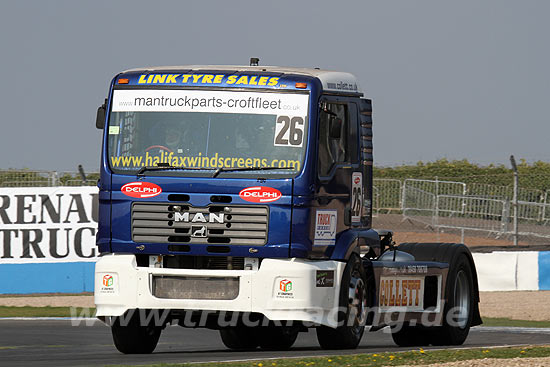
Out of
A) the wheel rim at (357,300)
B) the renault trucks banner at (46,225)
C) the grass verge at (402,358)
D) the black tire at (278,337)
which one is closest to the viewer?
the grass verge at (402,358)

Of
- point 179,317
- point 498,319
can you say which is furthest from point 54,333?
point 498,319

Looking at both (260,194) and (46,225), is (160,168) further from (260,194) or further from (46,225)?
(46,225)

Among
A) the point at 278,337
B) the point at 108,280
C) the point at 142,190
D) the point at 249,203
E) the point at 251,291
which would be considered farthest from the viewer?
the point at 278,337

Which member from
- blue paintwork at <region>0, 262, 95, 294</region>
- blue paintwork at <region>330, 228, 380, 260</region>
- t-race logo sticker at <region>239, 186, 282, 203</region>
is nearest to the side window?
t-race logo sticker at <region>239, 186, 282, 203</region>

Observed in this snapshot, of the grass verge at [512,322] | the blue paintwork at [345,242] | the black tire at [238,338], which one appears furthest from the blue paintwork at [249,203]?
the grass verge at [512,322]

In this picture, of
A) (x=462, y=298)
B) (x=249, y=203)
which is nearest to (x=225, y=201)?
(x=249, y=203)

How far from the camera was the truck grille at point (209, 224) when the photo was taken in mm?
12422

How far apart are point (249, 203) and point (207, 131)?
0.90 metres

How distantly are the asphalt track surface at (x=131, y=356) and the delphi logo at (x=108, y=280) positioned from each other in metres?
0.75

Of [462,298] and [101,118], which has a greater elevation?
[101,118]

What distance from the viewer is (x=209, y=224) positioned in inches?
491

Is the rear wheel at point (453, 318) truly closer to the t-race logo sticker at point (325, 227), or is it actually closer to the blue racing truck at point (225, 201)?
the blue racing truck at point (225, 201)

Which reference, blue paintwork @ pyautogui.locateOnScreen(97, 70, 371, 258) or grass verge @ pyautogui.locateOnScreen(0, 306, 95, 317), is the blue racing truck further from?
grass verge @ pyautogui.locateOnScreen(0, 306, 95, 317)

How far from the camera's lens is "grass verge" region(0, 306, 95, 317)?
837 inches
